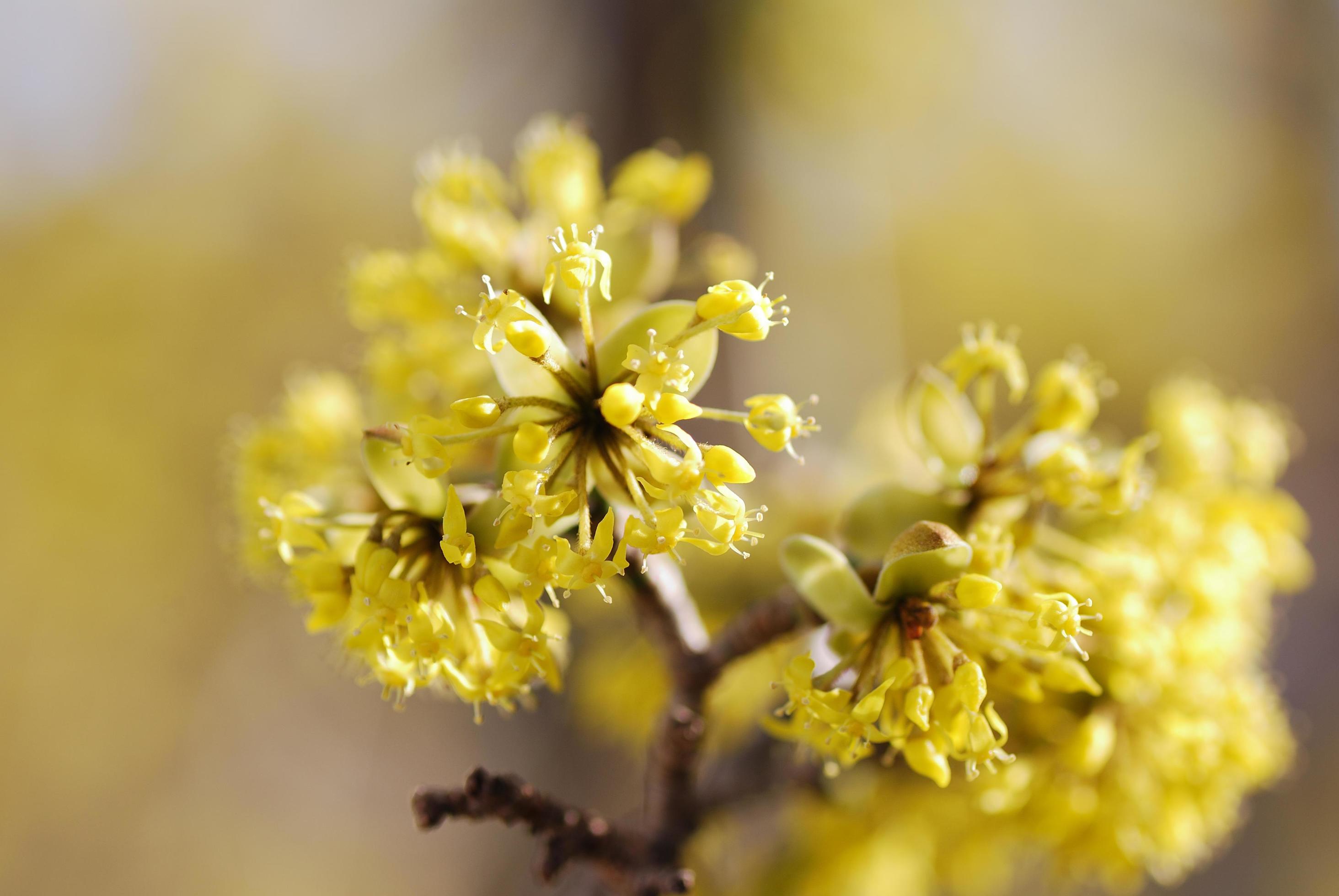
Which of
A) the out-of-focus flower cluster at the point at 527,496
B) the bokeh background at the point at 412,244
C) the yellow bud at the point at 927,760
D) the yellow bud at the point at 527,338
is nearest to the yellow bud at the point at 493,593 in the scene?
the out-of-focus flower cluster at the point at 527,496

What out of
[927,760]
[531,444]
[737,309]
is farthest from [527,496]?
[927,760]

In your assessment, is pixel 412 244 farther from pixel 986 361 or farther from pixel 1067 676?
pixel 1067 676

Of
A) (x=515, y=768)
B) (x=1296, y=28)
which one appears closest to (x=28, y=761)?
(x=515, y=768)

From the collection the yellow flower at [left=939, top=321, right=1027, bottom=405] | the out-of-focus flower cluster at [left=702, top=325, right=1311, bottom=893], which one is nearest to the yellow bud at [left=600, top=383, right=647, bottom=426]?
the out-of-focus flower cluster at [left=702, top=325, right=1311, bottom=893]

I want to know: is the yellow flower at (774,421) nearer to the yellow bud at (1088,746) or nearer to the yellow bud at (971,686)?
the yellow bud at (971,686)

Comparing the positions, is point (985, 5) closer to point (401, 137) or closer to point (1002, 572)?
point (401, 137)
